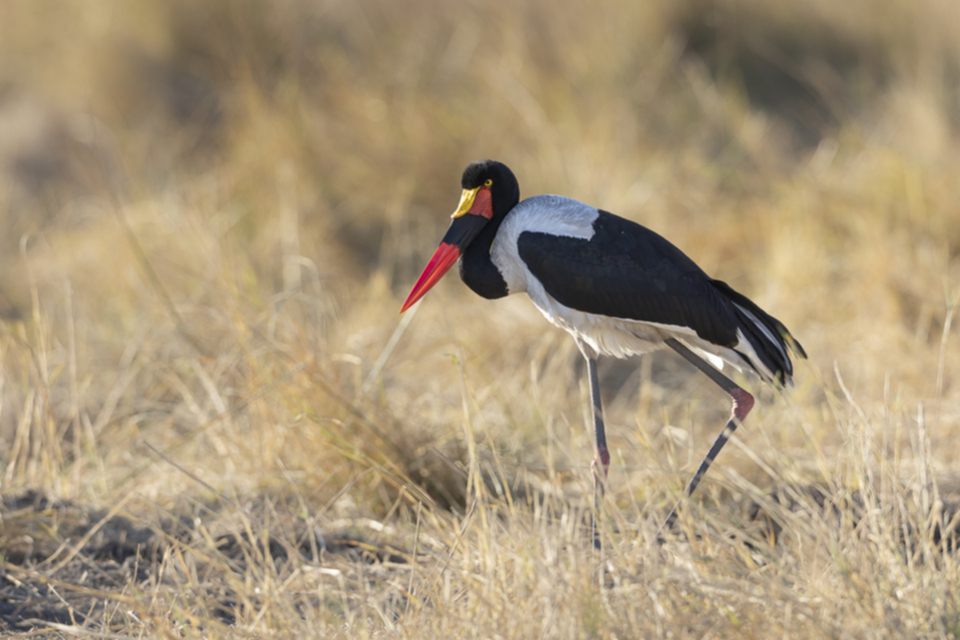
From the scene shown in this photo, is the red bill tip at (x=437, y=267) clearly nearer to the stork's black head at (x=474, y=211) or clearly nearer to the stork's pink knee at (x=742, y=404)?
the stork's black head at (x=474, y=211)

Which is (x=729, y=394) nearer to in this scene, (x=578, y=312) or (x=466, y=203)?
Answer: (x=578, y=312)

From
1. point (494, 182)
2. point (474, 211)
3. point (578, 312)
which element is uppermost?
point (494, 182)

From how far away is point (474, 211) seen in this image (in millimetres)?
3311

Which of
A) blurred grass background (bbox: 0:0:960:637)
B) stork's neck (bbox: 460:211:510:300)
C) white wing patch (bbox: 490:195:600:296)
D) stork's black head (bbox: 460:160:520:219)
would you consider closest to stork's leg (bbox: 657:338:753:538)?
blurred grass background (bbox: 0:0:960:637)

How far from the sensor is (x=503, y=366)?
5.33 metres

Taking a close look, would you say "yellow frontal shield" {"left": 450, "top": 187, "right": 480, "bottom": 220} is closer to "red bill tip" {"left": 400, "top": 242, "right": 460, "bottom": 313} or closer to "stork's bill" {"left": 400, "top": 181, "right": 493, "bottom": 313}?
"stork's bill" {"left": 400, "top": 181, "right": 493, "bottom": 313}

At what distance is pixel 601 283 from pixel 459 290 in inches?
138

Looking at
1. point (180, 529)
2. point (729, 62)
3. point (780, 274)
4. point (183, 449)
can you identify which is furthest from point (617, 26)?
point (180, 529)

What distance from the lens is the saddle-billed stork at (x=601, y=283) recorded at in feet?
10.3

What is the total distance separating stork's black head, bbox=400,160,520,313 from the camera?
327 cm

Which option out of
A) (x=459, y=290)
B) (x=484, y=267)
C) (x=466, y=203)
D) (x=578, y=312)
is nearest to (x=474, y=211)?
(x=466, y=203)

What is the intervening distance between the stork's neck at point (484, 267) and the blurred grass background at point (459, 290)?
37 centimetres

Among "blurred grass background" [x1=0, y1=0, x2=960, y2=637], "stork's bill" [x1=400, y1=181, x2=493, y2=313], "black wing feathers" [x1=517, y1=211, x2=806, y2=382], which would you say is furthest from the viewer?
"stork's bill" [x1=400, y1=181, x2=493, y2=313]

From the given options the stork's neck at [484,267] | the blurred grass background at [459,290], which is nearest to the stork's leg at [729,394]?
the blurred grass background at [459,290]
